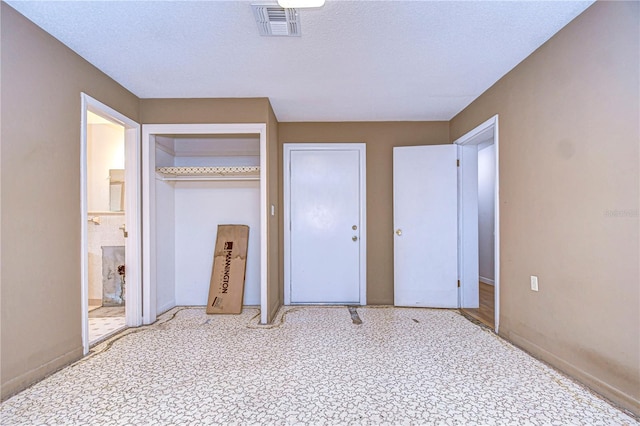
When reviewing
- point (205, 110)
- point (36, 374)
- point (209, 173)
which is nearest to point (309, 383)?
point (36, 374)

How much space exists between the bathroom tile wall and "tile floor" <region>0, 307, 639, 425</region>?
4.35ft

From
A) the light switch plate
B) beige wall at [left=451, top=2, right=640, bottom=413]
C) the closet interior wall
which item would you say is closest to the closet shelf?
the closet interior wall

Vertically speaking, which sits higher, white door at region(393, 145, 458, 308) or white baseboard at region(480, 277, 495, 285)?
white door at region(393, 145, 458, 308)

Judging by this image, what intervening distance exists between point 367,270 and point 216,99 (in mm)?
2632

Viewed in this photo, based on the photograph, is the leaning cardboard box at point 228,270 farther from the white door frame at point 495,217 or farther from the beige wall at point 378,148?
the white door frame at point 495,217

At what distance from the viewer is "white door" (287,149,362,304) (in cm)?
417

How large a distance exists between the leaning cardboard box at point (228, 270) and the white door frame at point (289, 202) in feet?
1.69

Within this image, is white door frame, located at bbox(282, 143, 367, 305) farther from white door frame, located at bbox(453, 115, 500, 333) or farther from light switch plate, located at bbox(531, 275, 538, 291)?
light switch plate, located at bbox(531, 275, 538, 291)

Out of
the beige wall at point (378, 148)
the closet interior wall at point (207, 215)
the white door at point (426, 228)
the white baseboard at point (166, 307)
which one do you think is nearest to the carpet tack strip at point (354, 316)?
the beige wall at point (378, 148)

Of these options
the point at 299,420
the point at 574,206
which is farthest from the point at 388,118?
the point at 299,420

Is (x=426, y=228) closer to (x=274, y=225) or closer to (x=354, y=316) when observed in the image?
(x=354, y=316)

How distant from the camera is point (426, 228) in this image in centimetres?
399

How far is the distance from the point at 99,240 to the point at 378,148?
3.67m

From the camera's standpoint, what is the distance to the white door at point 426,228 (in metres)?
3.95
